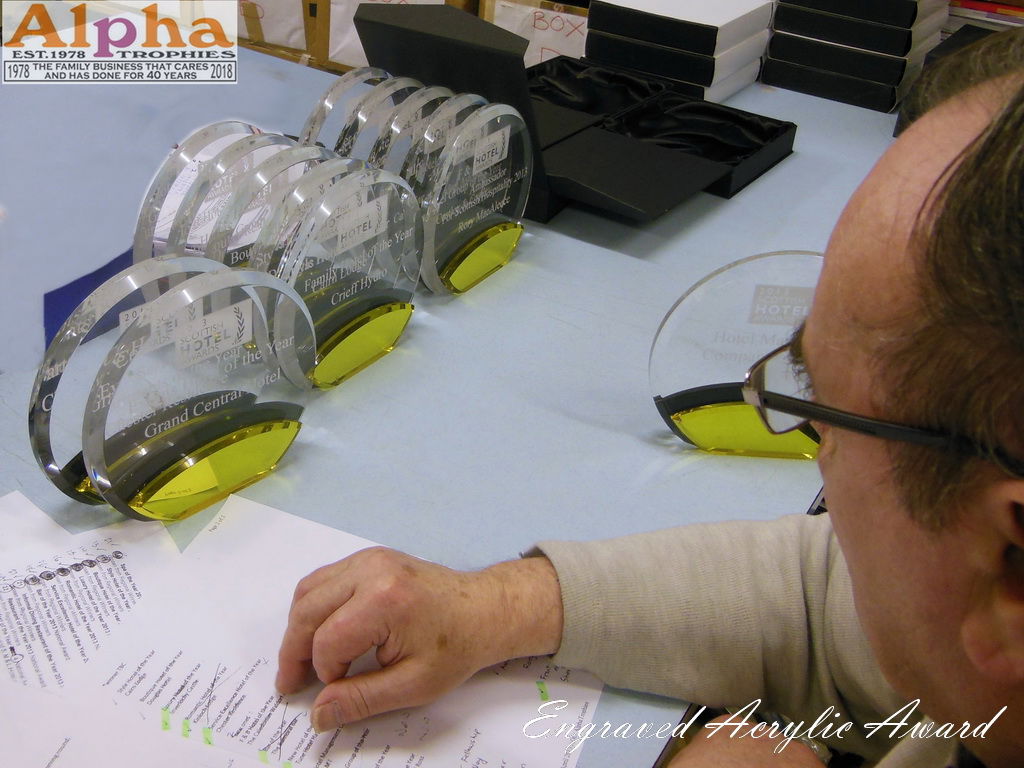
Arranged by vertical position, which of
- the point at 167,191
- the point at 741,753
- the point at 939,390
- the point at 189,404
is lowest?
the point at 741,753

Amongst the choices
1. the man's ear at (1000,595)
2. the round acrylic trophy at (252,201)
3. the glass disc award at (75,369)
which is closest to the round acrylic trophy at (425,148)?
the round acrylic trophy at (252,201)

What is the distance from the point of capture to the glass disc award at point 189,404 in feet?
2.57

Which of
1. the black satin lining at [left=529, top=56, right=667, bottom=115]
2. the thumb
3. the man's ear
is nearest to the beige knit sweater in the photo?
the thumb

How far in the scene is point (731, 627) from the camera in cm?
73

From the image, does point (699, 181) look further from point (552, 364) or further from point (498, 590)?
→ point (498, 590)

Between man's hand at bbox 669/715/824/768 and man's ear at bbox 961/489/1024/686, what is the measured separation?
0.24m

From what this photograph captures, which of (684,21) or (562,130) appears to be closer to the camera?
(562,130)

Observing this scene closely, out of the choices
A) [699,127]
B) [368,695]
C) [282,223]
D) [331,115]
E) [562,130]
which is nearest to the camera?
[368,695]

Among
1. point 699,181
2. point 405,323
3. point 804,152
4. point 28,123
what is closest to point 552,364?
point 405,323

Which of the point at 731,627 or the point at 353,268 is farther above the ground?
the point at 353,268

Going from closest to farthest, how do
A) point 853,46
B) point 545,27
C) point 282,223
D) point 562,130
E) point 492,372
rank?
point 282,223
point 492,372
point 562,130
point 853,46
point 545,27

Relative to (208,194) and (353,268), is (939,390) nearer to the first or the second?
(353,268)

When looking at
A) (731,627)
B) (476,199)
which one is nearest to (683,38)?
(476,199)

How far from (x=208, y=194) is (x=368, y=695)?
62 cm
